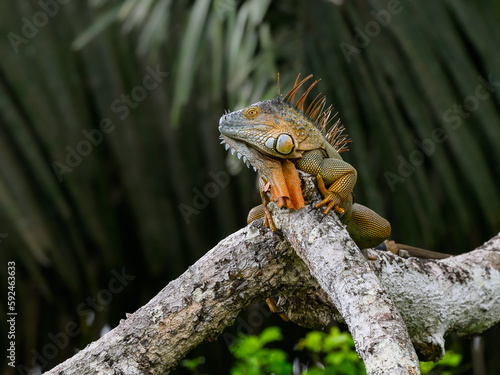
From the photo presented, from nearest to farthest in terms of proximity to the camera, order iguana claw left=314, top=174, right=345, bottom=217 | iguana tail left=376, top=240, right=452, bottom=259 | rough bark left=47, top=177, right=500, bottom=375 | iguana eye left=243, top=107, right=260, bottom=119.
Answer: rough bark left=47, top=177, right=500, bottom=375 < iguana claw left=314, top=174, right=345, bottom=217 < iguana eye left=243, top=107, right=260, bottom=119 < iguana tail left=376, top=240, right=452, bottom=259

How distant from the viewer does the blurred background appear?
442cm

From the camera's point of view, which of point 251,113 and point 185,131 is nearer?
point 251,113

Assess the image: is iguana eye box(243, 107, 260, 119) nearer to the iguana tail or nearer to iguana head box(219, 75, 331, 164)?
iguana head box(219, 75, 331, 164)

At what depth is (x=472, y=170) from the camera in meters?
4.34

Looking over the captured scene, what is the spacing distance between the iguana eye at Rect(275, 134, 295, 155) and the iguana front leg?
0.09 m

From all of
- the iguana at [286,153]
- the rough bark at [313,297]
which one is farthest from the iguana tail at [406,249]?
the iguana at [286,153]

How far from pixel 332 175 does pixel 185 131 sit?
11.8 ft

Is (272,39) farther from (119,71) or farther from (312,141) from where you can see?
(312,141)

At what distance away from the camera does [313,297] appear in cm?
204

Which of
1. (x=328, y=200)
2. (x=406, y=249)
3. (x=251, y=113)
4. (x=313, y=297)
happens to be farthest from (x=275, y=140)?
(x=406, y=249)

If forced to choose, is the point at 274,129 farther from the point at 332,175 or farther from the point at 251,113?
the point at 332,175

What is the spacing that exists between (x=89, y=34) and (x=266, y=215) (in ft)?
10.8

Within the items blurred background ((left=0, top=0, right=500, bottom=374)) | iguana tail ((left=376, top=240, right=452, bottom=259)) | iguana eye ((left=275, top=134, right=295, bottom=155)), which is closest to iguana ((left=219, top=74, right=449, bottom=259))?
iguana eye ((left=275, top=134, right=295, bottom=155))

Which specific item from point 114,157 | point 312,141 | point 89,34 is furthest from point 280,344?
point 312,141
